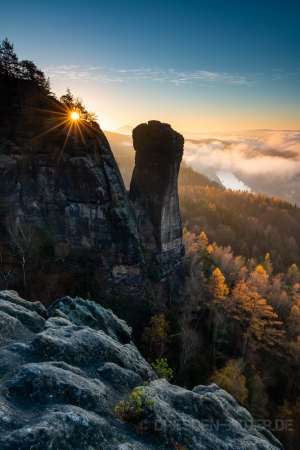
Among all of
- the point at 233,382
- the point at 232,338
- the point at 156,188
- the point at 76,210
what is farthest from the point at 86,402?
the point at 232,338

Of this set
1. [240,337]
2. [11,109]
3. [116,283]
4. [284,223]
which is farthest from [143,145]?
[284,223]

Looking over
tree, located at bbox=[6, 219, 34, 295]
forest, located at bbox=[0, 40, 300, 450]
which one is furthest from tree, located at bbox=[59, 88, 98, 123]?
tree, located at bbox=[6, 219, 34, 295]

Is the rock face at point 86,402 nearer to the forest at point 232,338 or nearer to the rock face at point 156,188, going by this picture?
the forest at point 232,338

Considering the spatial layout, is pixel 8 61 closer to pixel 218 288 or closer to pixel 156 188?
pixel 156 188

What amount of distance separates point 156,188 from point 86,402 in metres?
32.9

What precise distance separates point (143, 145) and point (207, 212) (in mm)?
79544

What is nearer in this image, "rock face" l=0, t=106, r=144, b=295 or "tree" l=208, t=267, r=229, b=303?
"rock face" l=0, t=106, r=144, b=295

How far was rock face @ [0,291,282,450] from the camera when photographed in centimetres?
646

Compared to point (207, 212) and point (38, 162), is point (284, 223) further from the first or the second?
point (38, 162)

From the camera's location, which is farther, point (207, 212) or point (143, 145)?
point (207, 212)

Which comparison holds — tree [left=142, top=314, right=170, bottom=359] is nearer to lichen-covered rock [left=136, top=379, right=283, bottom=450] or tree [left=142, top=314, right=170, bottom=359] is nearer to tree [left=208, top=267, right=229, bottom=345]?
tree [left=208, top=267, right=229, bottom=345]

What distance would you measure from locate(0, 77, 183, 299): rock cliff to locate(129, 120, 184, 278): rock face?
5.48 metres

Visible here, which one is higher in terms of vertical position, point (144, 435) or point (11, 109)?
point (11, 109)

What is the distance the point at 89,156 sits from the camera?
3056 cm
